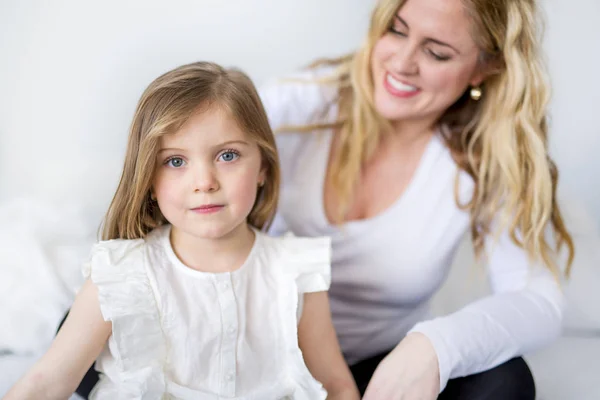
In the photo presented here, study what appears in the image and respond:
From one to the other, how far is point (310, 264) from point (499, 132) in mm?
512

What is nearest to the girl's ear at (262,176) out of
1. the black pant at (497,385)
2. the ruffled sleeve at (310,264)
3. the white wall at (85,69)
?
the ruffled sleeve at (310,264)

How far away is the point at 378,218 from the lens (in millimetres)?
1333

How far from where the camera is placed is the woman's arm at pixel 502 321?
113 cm

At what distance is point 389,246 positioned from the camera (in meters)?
1.34

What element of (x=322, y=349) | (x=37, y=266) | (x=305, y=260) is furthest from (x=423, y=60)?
(x=37, y=266)

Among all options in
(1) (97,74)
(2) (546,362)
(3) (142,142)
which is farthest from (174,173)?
(2) (546,362)

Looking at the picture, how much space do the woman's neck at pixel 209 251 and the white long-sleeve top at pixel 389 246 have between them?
1.02ft

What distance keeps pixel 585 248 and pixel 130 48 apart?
1195 millimetres

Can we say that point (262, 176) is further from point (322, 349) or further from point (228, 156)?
point (322, 349)

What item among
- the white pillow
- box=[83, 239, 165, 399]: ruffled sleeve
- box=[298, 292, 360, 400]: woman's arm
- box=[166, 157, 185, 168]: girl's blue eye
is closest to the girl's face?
box=[166, 157, 185, 168]: girl's blue eye

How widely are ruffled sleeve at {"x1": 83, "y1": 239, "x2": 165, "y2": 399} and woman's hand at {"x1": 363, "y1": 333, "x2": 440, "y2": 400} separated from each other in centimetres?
36

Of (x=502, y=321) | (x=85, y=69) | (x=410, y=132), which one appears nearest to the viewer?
(x=502, y=321)

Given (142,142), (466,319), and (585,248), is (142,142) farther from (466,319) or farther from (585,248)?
(585,248)

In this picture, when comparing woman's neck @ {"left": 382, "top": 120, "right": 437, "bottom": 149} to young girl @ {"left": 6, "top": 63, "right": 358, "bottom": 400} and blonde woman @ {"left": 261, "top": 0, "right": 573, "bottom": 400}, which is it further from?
young girl @ {"left": 6, "top": 63, "right": 358, "bottom": 400}
